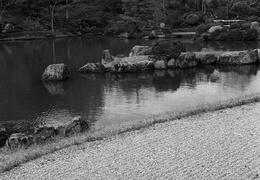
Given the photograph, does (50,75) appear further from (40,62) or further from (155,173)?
(155,173)

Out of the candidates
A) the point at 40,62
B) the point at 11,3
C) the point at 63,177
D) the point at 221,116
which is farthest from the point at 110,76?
the point at 11,3

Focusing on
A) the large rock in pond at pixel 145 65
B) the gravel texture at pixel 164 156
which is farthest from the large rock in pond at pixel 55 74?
the gravel texture at pixel 164 156

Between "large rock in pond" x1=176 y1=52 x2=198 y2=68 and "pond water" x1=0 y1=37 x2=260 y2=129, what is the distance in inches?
35.1

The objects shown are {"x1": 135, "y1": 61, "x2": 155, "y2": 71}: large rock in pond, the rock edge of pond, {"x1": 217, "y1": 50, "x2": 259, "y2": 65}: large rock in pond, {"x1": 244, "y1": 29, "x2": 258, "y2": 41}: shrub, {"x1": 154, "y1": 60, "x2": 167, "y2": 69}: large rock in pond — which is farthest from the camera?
{"x1": 244, "y1": 29, "x2": 258, "y2": 41}: shrub

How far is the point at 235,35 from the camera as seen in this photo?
54.4 metres

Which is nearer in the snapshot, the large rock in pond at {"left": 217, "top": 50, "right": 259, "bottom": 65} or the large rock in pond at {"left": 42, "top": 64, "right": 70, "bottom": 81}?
the large rock in pond at {"left": 42, "top": 64, "right": 70, "bottom": 81}

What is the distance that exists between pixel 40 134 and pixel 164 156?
6.08 m

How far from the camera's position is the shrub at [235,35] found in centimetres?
5434

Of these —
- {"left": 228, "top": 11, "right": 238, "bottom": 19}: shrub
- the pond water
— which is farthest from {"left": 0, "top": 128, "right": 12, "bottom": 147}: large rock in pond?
{"left": 228, "top": 11, "right": 238, "bottom": 19}: shrub

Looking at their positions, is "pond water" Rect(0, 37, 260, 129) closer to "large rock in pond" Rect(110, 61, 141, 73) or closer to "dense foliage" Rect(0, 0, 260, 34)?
"large rock in pond" Rect(110, 61, 141, 73)

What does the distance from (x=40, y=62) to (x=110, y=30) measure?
37.7 metres

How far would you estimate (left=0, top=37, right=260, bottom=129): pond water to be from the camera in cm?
1811

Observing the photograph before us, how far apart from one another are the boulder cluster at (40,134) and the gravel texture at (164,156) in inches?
118

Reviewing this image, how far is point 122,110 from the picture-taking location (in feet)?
61.1
